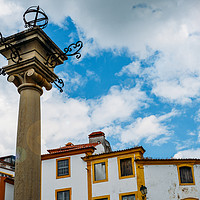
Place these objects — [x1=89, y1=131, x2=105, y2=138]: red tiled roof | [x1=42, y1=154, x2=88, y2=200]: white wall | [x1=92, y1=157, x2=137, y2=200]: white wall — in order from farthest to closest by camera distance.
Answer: [x1=89, y1=131, x2=105, y2=138]: red tiled roof, [x1=42, y1=154, x2=88, y2=200]: white wall, [x1=92, y1=157, x2=137, y2=200]: white wall

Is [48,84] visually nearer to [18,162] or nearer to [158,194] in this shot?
[18,162]

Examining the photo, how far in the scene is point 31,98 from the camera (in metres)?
7.08

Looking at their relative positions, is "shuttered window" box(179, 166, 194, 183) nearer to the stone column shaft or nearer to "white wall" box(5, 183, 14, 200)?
"white wall" box(5, 183, 14, 200)

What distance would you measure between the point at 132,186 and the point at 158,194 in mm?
2198

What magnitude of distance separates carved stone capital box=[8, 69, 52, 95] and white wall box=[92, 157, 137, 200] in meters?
21.4

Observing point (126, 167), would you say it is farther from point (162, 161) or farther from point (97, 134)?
point (97, 134)

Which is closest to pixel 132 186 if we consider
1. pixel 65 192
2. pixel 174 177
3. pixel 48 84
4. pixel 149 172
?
pixel 149 172

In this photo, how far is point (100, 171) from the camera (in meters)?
28.6

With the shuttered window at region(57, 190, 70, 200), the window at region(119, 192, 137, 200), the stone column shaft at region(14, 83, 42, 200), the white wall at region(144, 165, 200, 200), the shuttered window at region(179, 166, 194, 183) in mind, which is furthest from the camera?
the shuttered window at region(57, 190, 70, 200)

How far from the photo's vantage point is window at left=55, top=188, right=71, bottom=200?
1129 inches

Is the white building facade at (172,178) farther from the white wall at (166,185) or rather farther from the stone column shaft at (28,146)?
the stone column shaft at (28,146)

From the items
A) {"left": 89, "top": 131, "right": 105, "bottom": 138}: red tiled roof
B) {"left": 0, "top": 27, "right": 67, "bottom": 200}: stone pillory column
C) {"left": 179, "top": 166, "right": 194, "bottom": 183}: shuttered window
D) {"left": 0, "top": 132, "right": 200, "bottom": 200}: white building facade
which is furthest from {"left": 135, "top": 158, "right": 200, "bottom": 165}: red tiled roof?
{"left": 0, "top": 27, "right": 67, "bottom": 200}: stone pillory column

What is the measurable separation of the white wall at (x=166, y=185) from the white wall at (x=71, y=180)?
5686mm

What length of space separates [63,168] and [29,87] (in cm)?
2386
